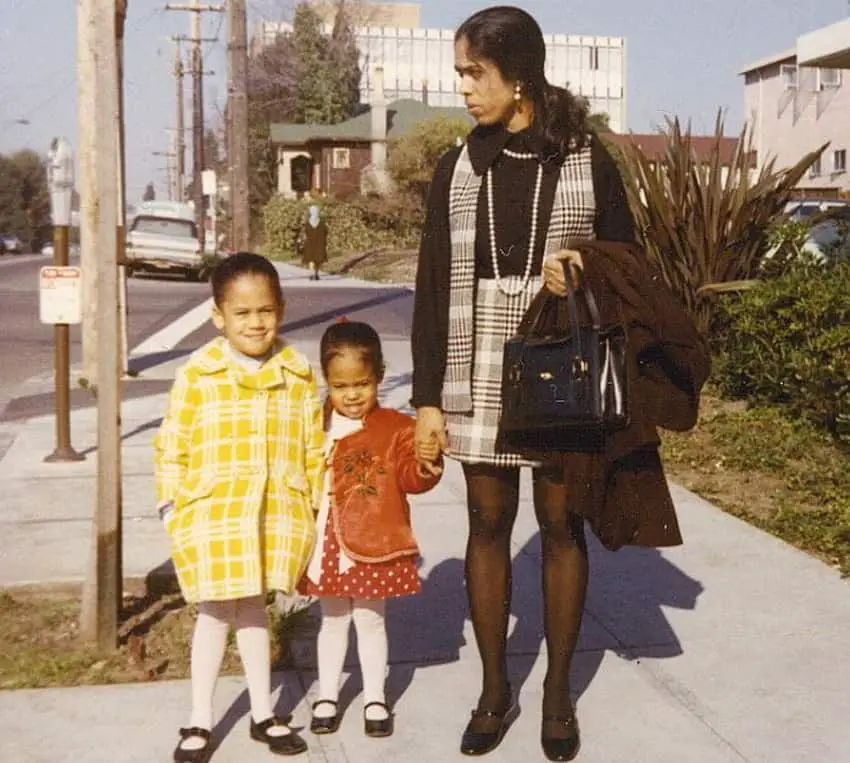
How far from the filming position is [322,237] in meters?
32.1

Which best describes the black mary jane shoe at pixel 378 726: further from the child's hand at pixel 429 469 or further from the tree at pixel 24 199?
the tree at pixel 24 199

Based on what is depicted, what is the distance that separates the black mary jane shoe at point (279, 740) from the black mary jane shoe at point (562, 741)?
2.16 feet

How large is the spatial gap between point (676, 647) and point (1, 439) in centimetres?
588

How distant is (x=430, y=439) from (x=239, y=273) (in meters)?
0.68

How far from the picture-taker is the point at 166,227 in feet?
106

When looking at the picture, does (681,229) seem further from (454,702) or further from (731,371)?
(454,702)

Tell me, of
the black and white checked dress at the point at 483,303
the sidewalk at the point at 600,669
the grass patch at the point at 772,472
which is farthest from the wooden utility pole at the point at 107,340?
the grass patch at the point at 772,472

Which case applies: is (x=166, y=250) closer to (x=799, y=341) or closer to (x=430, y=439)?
(x=799, y=341)

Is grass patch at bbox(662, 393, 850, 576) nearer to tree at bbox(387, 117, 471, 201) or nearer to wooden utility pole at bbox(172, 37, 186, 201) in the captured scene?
tree at bbox(387, 117, 471, 201)

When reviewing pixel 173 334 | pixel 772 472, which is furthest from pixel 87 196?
pixel 772 472

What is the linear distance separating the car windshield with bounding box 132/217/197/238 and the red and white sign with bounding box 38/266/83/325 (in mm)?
24346

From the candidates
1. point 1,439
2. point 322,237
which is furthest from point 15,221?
point 1,439

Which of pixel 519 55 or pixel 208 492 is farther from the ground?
pixel 519 55

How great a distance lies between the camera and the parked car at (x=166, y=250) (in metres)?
30.8
